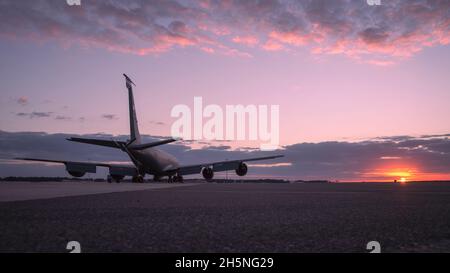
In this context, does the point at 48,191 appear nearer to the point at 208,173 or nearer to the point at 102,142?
the point at 102,142

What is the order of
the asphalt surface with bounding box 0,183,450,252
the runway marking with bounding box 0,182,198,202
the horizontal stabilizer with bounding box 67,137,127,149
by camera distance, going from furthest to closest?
1. the horizontal stabilizer with bounding box 67,137,127,149
2. the runway marking with bounding box 0,182,198,202
3. the asphalt surface with bounding box 0,183,450,252

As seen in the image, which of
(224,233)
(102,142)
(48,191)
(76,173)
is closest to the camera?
(224,233)

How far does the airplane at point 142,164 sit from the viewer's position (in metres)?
42.8

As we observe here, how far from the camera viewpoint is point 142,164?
46.5 metres

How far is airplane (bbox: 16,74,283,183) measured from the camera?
141 feet

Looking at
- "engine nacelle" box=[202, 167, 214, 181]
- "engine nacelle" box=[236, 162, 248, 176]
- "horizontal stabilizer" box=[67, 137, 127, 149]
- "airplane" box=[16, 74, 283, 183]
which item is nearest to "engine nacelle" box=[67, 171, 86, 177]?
"airplane" box=[16, 74, 283, 183]

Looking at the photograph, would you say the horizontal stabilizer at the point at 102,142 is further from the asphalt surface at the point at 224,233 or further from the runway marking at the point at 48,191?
the asphalt surface at the point at 224,233

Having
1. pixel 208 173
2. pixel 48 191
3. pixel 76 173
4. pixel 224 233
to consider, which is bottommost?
pixel 208 173

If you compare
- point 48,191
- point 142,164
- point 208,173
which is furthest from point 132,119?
point 48,191

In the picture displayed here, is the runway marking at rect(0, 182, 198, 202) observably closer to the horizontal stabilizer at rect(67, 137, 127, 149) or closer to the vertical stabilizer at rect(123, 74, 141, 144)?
the horizontal stabilizer at rect(67, 137, 127, 149)

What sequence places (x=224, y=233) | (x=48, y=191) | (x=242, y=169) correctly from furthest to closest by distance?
(x=242, y=169) < (x=48, y=191) < (x=224, y=233)

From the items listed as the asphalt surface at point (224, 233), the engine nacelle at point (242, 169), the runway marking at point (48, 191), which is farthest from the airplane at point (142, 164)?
the asphalt surface at point (224, 233)
